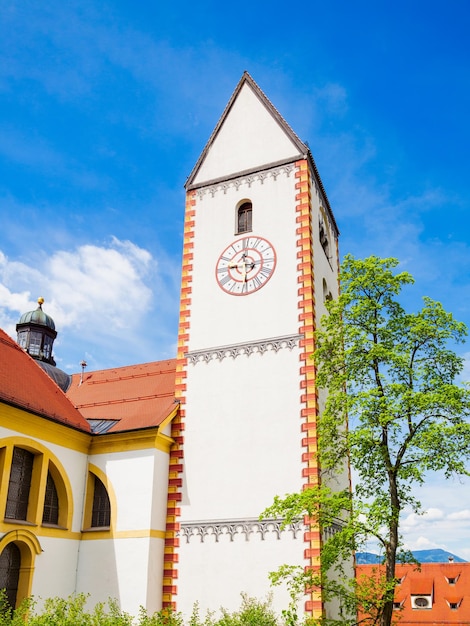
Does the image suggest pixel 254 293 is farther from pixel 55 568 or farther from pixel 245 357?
pixel 55 568

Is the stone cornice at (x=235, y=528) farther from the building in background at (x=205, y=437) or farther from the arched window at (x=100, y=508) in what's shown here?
the arched window at (x=100, y=508)

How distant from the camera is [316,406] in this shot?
743 inches

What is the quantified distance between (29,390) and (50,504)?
365cm

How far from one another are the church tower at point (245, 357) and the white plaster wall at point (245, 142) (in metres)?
0.05

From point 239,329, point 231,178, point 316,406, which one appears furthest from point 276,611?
point 231,178

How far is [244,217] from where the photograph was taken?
926 inches

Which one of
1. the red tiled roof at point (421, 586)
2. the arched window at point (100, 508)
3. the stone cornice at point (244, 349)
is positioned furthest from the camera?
the red tiled roof at point (421, 586)

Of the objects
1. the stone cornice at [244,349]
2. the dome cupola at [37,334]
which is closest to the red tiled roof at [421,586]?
the dome cupola at [37,334]

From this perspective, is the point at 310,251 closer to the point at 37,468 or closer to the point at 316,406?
the point at 316,406

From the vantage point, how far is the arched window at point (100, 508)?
20.0m

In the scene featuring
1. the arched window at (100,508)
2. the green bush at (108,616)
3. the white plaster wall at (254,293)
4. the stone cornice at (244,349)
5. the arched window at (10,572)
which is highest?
the white plaster wall at (254,293)

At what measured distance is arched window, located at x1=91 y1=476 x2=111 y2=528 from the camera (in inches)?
788

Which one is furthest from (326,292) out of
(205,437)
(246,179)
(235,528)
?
(235,528)

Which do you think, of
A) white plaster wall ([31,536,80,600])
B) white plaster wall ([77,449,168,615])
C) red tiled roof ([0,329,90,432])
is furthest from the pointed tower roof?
white plaster wall ([31,536,80,600])
